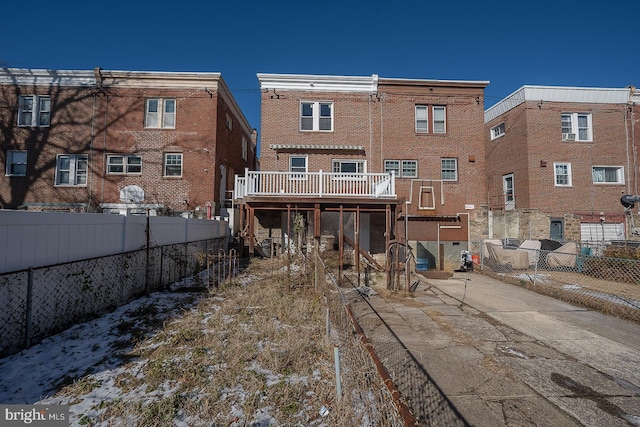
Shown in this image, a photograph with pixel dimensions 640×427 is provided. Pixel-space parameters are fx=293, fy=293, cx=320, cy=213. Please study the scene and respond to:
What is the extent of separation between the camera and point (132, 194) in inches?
616

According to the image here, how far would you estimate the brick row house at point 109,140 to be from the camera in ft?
51.5

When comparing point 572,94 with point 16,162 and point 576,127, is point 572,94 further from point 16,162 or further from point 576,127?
point 16,162

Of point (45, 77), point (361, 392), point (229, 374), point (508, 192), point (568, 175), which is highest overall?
point (45, 77)

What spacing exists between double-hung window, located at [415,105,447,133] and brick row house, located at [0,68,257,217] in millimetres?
11448

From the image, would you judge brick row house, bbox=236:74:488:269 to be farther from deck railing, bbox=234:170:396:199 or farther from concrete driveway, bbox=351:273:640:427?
concrete driveway, bbox=351:273:640:427

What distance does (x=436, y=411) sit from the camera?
322 cm

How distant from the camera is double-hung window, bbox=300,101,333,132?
1609cm

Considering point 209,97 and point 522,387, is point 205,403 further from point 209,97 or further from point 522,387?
point 209,97

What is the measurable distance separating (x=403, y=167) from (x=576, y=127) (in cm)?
1153

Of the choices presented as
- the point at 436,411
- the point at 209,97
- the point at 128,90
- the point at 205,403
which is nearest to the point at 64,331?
the point at 205,403

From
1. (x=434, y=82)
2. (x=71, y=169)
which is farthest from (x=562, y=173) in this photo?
(x=71, y=169)

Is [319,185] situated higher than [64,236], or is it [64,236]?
[319,185]

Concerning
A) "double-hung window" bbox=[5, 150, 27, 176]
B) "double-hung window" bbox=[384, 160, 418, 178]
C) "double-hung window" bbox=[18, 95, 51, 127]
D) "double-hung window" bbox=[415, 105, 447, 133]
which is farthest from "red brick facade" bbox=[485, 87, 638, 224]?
"double-hung window" bbox=[5, 150, 27, 176]

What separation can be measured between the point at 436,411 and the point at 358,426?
101 cm
